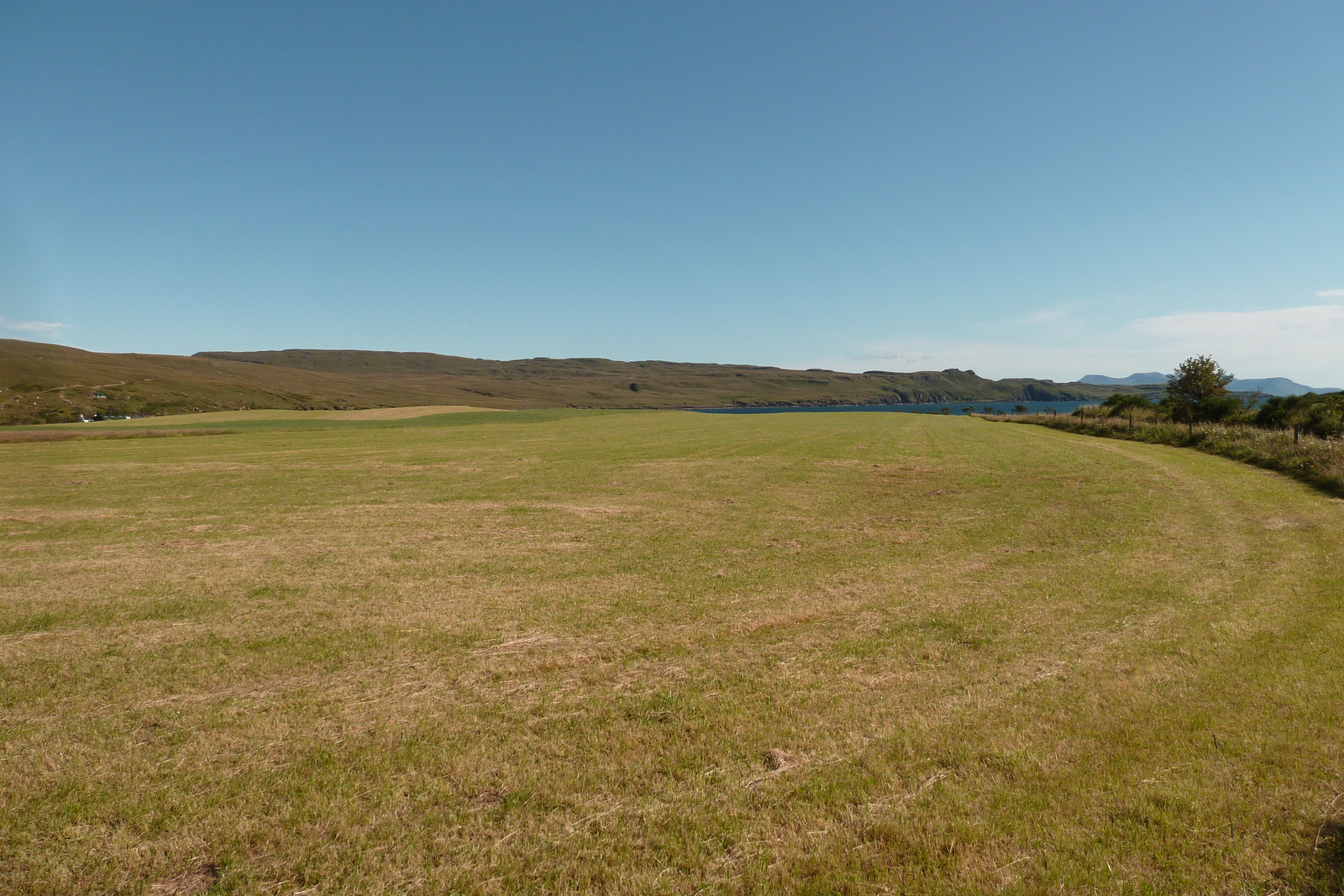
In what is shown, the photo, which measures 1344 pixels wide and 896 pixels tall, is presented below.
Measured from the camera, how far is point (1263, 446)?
2878cm

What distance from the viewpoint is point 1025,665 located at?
7.63 m

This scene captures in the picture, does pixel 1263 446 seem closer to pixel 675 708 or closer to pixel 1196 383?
pixel 675 708

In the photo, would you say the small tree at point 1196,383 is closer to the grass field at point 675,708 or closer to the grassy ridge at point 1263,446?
the grassy ridge at point 1263,446

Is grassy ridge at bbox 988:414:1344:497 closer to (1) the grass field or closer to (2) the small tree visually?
(1) the grass field

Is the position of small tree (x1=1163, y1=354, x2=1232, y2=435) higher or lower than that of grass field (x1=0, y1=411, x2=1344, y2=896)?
higher

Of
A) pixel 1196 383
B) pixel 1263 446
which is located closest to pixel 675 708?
pixel 1263 446

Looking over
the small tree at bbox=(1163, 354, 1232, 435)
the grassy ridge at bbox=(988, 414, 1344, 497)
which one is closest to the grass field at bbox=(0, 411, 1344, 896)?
the grassy ridge at bbox=(988, 414, 1344, 497)

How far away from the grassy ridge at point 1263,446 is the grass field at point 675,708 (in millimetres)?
7775

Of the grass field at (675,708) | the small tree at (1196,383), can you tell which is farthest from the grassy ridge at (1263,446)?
the small tree at (1196,383)

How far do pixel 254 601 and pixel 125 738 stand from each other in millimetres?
4611

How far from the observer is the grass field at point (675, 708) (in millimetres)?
4488

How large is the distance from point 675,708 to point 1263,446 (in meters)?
36.4

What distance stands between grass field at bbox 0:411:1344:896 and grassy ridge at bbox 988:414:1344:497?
7775 millimetres

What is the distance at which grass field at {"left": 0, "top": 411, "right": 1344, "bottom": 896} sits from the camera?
14.7 feet
